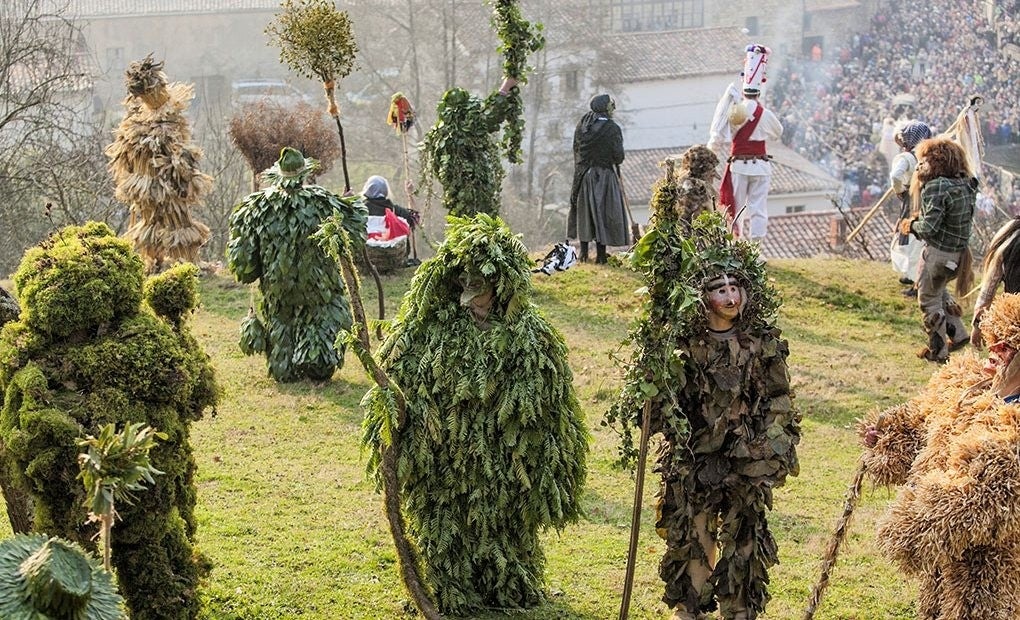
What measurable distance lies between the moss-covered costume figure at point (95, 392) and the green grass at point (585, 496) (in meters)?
1.06

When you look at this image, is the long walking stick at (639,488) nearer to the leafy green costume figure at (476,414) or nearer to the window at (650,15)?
the leafy green costume figure at (476,414)

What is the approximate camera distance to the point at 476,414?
20.7ft

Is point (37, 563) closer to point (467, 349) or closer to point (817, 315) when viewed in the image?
point (467, 349)

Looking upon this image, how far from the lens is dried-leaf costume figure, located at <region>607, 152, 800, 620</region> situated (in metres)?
5.83

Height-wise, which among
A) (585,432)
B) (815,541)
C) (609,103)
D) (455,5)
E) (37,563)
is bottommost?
(815,541)

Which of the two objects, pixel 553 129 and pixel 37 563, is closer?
pixel 37 563

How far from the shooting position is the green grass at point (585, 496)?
23.2 feet

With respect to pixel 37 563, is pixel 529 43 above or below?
above

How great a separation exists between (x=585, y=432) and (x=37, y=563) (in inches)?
148

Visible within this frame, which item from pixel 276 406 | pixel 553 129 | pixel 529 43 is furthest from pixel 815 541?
pixel 553 129

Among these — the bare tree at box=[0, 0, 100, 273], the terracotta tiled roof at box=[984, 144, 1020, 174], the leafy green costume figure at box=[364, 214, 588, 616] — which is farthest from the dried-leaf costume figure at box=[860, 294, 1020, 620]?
the terracotta tiled roof at box=[984, 144, 1020, 174]

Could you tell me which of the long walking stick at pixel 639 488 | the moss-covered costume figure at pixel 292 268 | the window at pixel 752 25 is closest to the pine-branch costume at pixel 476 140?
the moss-covered costume figure at pixel 292 268

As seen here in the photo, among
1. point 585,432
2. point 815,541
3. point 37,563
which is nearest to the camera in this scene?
point 37,563

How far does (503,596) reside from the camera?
6531 mm
